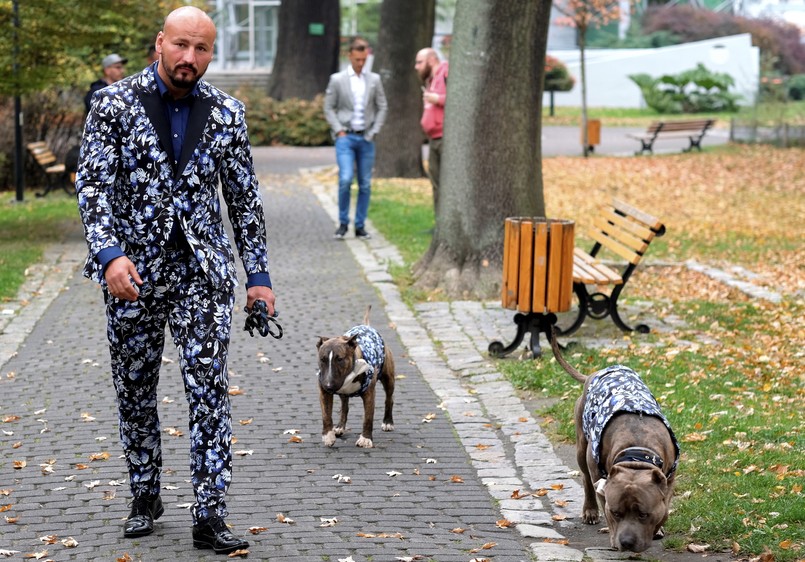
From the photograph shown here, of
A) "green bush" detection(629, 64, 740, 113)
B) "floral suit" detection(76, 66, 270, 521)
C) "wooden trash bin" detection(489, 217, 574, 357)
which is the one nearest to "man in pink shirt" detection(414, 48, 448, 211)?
"wooden trash bin" detection(489, 217, 574, 357)

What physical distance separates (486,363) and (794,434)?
9.66ft

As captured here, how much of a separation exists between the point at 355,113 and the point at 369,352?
28.0ft

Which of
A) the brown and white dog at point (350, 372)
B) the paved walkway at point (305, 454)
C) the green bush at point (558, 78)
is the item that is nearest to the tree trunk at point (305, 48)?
the green bush at point (558, 78)

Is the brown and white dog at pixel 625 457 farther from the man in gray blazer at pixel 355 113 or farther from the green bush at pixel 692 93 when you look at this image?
the green bush at pixel 692 93

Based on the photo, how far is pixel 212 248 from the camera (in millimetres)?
5457

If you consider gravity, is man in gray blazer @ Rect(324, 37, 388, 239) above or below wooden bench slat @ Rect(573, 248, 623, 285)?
above

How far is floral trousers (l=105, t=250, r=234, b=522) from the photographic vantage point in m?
5.41

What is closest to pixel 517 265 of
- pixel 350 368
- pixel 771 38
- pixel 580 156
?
pixel 350 368

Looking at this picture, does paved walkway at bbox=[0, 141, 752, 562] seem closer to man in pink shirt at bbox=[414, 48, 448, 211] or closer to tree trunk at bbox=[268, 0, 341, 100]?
man in pink shirt at bbox=[414, 48, 448, 211]

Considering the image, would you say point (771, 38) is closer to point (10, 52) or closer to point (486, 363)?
point (10, 52)

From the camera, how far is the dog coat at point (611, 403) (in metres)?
5.68

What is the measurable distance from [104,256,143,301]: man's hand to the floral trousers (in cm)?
22

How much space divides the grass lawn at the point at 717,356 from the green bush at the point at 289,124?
33.4 feet

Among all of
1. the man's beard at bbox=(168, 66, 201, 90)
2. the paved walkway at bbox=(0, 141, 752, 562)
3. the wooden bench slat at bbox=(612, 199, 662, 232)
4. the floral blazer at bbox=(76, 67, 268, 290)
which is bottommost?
the paved walkway at bbox=(0, 141, 752, 562)
